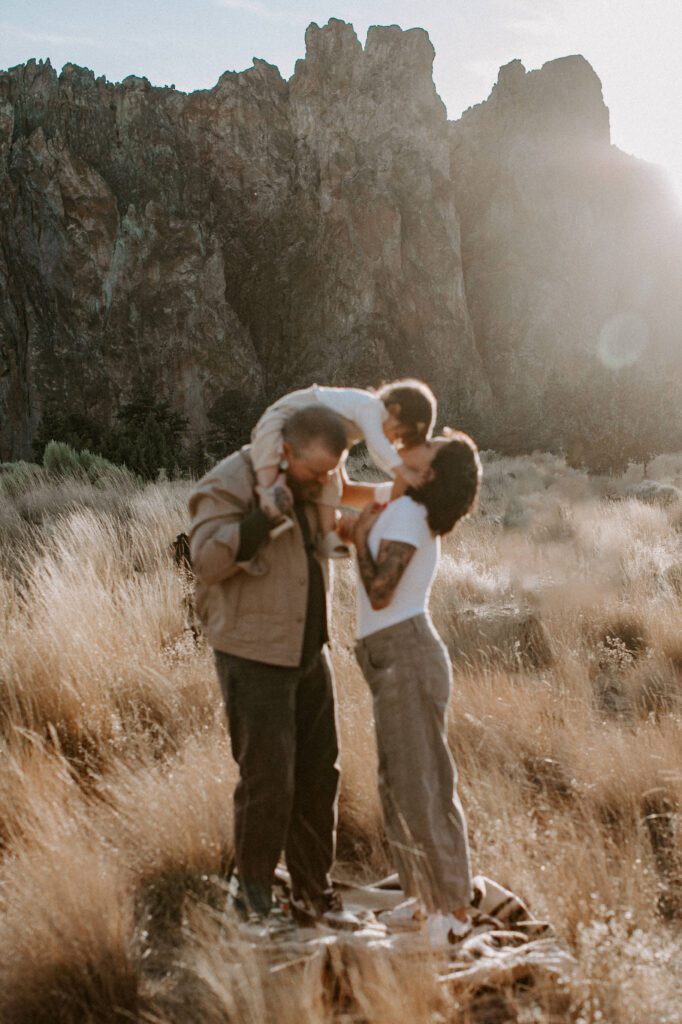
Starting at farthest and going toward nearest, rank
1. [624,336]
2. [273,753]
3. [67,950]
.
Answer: [624,336] → [273,753] → [67,950]

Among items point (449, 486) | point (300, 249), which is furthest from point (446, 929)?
point (300, 249)

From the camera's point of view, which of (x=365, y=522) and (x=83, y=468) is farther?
(x=83, y=468)

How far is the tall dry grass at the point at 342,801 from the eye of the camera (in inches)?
99.3

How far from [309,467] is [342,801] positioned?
6.00 feet

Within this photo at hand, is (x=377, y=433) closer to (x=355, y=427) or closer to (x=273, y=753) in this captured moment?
(x=355, y=427)

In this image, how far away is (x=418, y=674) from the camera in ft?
9.44

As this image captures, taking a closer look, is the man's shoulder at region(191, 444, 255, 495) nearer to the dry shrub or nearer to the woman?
the woman

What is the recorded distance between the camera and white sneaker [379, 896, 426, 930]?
9.50 feet

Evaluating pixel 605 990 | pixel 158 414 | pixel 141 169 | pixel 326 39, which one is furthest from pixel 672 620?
pixel 326 39

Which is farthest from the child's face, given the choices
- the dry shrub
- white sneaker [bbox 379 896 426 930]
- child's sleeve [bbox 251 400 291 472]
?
the dry shrub

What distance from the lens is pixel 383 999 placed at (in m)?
2.31

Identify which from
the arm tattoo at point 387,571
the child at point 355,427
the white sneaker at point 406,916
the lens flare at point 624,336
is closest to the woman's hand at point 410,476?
the child at point 355,427

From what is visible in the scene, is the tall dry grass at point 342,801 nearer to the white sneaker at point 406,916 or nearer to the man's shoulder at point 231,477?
the white sneaker at point 406,916

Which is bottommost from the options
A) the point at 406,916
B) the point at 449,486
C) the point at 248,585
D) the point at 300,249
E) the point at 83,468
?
the point at 406,916
